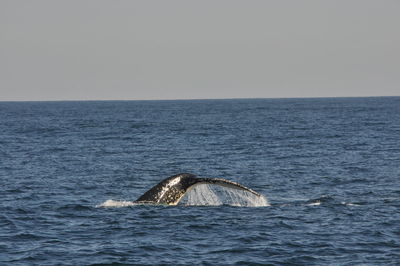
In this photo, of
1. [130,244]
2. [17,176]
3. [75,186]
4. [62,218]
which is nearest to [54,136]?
[17,176]

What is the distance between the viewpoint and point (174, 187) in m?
21.0

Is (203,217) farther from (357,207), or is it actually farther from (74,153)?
(74,153)

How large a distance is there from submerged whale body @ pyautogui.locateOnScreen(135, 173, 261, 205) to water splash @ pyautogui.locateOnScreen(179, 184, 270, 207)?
7.39 feet

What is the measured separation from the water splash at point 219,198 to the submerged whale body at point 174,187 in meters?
2.25

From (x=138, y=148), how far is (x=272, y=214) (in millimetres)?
33313

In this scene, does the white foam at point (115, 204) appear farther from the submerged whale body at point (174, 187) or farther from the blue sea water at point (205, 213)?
the submerged whale body at point (174, 187)

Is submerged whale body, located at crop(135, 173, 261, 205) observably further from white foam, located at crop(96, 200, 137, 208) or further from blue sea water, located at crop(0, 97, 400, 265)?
white foam, located at crop(96, 200, 137, 208)

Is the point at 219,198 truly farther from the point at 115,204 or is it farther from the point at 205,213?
the point at 115,204

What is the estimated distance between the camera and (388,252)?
18031 mm

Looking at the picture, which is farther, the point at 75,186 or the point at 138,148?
the point at 138,148

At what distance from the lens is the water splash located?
82.8ft

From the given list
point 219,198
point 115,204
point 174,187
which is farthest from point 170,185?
point 219,198

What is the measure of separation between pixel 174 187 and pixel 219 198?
6295 mm

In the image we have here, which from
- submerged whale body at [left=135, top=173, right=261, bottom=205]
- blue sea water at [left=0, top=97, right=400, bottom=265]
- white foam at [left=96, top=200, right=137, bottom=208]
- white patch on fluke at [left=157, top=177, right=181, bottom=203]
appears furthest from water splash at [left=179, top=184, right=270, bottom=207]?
white patch on fluke at [left=157, top=177, right=181, bottom=203]
